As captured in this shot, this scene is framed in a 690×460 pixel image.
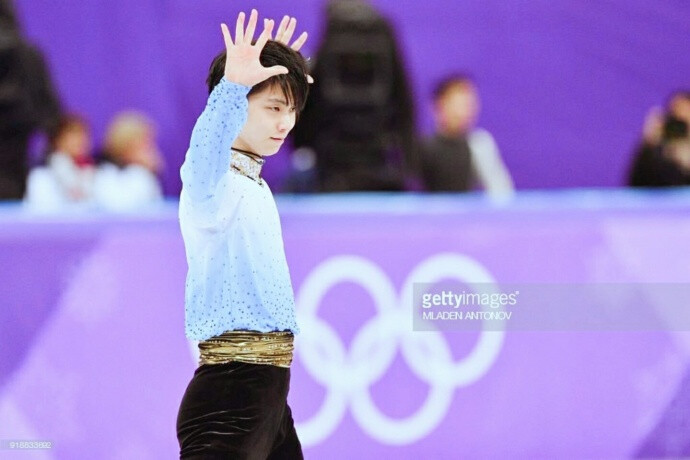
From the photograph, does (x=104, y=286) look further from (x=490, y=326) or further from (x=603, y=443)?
(x=603, y=443)

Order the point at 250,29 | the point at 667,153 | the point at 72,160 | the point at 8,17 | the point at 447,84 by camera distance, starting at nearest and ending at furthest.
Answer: the point at 250,29
the point at 8,17
the point at 72,160
the point at 447,84
the point at 667,153

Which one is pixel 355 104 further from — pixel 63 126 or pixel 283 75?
pixel 283 75

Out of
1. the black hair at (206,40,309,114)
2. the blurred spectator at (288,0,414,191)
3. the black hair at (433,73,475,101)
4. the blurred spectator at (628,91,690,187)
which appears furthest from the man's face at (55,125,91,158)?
the black hair at (206,40,309,114)

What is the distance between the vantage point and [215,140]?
2.91m

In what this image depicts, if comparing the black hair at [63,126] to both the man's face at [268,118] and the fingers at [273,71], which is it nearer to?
the man's face at [268,118]

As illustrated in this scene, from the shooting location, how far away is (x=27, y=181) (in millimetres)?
6641

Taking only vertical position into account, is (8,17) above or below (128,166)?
above

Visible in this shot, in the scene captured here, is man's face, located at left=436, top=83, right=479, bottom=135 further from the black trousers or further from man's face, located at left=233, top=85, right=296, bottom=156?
the black trousers

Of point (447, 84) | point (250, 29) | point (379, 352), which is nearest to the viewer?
point (250, 29)

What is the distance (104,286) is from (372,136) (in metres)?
2.12

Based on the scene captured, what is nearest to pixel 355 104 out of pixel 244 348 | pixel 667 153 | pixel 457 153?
pixel 457 153

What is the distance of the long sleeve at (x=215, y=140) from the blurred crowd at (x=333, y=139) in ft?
10.2

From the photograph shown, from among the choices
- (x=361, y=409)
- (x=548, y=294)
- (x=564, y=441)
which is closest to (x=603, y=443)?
(x=564, y=441)

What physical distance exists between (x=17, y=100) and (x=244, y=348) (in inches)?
157
